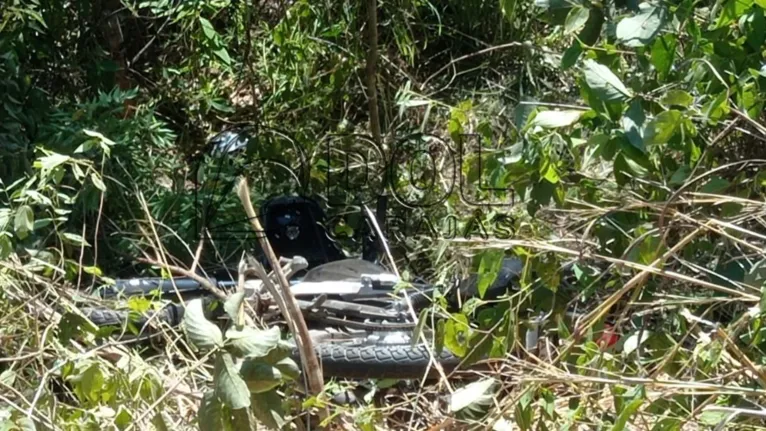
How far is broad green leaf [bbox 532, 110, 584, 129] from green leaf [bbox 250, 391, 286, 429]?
1.91ft

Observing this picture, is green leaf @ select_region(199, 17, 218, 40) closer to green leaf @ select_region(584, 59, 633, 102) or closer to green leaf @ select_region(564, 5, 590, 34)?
green leaf @ select_region(564, 5, 590, 34)

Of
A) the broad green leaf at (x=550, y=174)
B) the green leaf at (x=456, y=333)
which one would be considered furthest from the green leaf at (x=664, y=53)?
the green leaf at (x=456, y=333)

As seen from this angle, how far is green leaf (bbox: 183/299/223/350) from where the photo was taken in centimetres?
151

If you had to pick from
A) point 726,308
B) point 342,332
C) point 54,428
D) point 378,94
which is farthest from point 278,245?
point 726,308

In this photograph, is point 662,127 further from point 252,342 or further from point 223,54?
point 223,54

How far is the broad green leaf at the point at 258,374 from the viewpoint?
153 centimetres

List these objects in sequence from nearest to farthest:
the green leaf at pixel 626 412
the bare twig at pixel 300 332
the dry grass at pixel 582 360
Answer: the green leaf at pixel 626 412 < the dry grass at pixel 582 360 < the bare twig at pixel 300 332

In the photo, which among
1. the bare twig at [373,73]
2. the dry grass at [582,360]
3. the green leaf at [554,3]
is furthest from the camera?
the bare twig at [373,73]

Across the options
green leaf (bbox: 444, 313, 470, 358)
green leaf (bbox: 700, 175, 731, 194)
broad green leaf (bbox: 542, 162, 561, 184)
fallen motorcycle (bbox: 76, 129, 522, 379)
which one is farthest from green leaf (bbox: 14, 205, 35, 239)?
green leaf (bbox: 700, 175, 731, 194)

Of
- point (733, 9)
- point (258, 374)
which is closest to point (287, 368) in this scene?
point (258, 374)

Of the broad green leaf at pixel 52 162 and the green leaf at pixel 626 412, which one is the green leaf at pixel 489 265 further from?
the broad green leaf at pixel 52 162

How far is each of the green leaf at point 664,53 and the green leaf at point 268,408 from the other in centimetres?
77

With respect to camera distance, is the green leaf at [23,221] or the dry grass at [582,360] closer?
the dry grass at [582,360]

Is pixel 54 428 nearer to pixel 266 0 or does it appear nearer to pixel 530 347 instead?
pixel 530 347
